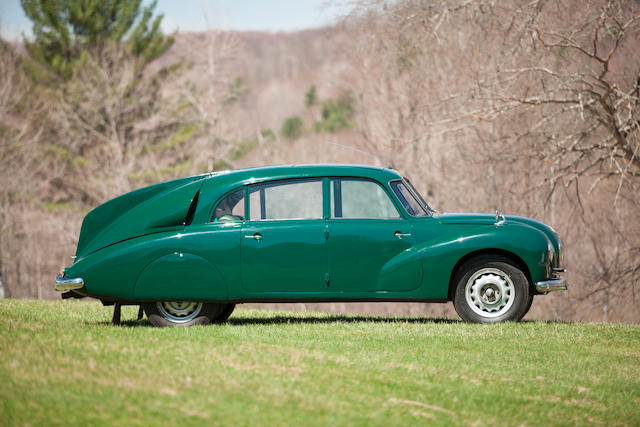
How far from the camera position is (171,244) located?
29.4 feet

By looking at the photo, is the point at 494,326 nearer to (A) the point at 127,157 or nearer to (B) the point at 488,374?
(B) the point at 488,374

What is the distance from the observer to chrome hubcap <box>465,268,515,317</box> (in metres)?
9.29

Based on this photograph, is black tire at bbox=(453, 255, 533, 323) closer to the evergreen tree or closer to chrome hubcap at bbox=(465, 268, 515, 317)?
chrome hubcap at bbox=(465, 268, 515, 317)

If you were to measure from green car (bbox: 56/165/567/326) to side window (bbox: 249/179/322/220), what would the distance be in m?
0.01

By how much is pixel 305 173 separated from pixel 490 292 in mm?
2461

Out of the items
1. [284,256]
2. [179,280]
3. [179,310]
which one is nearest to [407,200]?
[284,256]

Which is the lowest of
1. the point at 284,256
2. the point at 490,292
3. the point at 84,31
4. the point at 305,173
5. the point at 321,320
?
the point at 321,320

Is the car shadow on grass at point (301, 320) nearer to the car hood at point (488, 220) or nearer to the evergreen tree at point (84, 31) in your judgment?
the car hood at point (488, 220)

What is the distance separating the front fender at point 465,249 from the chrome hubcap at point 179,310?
2.56 metres

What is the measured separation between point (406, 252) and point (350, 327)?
41.7 inches

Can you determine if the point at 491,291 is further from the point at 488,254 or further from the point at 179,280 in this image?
the point at 179,280

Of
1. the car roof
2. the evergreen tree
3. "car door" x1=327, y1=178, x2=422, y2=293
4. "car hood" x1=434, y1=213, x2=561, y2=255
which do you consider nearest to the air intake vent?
the car roof

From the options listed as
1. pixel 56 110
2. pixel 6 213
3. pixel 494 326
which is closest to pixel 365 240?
pixel 494 326

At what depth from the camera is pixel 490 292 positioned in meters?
9.38
